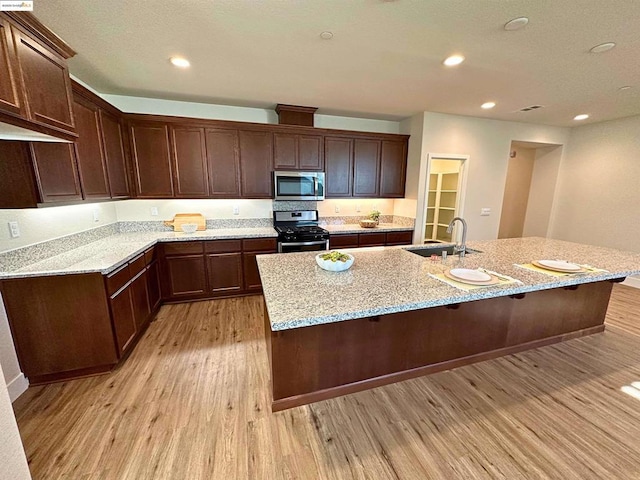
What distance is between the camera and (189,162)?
3.48 metres

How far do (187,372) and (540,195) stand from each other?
21.8 feet

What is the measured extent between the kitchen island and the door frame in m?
1.65

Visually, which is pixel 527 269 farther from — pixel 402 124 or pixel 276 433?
pixel 402 124

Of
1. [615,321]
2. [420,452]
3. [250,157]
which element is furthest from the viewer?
[250,157]

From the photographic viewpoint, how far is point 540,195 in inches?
209

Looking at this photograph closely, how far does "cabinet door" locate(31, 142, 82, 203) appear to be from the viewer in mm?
1895

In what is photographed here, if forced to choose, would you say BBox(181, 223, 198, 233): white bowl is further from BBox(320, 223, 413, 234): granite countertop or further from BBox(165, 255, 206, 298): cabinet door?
BBox(320, 223, 413, 234): granite countertop

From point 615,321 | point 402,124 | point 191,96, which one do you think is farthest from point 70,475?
point 402,124

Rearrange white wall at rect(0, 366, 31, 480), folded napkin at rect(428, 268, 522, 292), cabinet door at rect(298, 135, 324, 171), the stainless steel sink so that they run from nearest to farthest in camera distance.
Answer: white wall at rect(0, 366, 31, 480) < folded napkin at rect(428, 268, 522, 292) < the stainless steel sink < cabinet door at rect(298, 135, 324, 171)

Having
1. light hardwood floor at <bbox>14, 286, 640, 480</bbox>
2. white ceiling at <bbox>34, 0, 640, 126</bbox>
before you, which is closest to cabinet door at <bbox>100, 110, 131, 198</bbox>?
white ceiling at <bbox>34, 0, 640, 126</bbox>

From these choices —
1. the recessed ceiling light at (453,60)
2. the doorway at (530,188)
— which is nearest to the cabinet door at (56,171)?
the recessed ceiling light at (453,60)

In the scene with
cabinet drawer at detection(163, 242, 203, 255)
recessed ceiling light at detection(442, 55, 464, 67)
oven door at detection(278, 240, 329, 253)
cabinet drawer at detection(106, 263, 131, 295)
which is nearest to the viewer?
cabinet drawer at detection(106, 263, 131, 295)

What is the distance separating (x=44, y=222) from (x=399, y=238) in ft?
13.9

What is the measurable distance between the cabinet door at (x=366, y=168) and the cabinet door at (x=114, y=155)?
3110 millimetres
